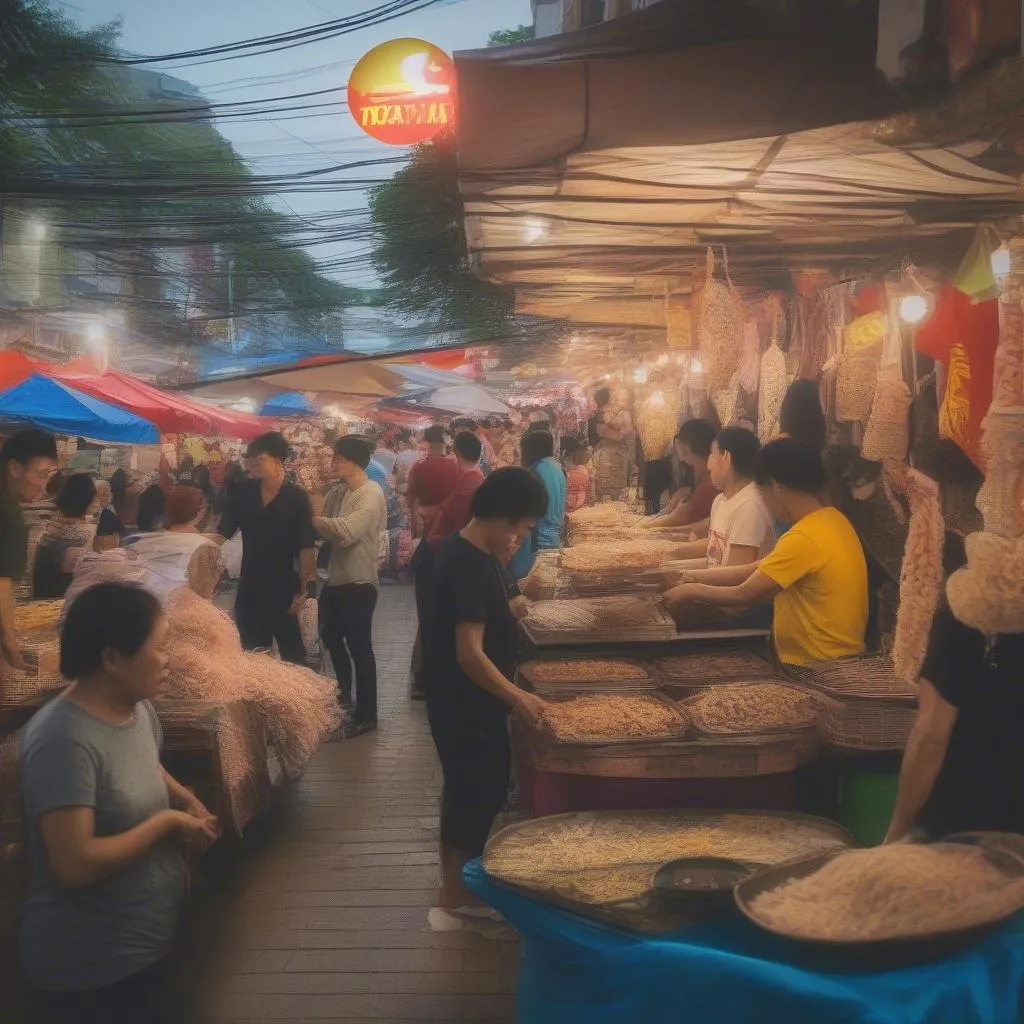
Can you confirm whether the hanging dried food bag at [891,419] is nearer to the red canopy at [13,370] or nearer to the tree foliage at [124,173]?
the tree foliage at [124,173]

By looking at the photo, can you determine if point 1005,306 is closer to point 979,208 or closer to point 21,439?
point 979,208

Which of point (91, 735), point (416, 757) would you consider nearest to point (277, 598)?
point (416, 757)

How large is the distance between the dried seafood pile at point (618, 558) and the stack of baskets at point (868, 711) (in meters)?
1.86

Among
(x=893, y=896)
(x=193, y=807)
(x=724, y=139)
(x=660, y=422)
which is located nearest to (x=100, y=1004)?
(x=193, y=807)

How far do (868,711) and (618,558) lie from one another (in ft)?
8.01

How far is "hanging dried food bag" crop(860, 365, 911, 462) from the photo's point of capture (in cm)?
448

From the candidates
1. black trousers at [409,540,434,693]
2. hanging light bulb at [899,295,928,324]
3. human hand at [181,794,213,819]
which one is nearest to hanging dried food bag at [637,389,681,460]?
black trousers at [409,540,434,693]

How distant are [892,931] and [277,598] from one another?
511cm

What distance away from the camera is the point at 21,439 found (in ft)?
17.9

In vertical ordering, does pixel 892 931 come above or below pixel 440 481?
below

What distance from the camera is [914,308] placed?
176 inches

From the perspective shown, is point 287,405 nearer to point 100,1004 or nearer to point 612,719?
point 612,719

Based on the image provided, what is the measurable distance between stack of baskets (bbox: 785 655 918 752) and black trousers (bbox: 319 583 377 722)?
3.72 m

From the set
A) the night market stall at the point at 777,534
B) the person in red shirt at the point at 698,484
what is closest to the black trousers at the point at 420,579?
the night market stall at the point at 777,534
